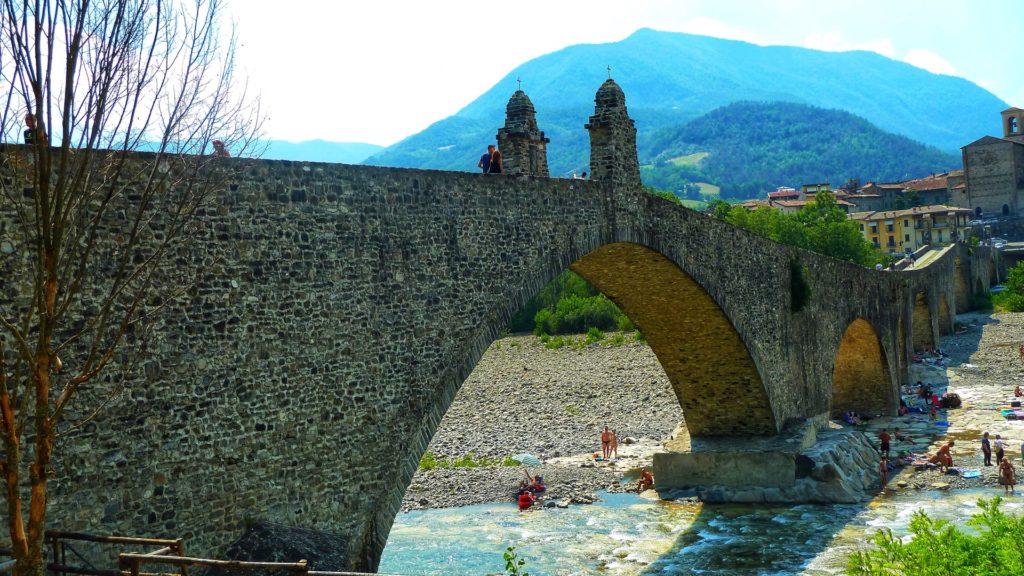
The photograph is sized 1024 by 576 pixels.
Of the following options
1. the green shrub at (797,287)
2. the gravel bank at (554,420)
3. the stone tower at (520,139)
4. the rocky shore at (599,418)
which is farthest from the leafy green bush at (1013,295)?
the stone tower at (520,139)

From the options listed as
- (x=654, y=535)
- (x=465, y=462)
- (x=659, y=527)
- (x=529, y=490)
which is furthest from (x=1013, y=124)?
(x=654, y=535)

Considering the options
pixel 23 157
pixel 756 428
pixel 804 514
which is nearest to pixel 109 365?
pixel 23 157

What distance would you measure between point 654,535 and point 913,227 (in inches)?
2791

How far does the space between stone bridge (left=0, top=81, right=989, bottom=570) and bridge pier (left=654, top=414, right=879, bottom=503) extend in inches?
273

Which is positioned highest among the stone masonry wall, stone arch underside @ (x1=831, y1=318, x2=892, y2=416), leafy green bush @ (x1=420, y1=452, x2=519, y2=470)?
the stone masonry wall

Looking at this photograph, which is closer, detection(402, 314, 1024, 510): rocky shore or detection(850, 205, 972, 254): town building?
detection(402, 314, 1024, 510): rocky shore

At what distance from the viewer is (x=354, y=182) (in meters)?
11.9

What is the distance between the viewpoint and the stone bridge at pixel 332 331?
977 cm

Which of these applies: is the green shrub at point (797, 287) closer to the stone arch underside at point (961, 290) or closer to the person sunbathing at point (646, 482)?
the person sunbathing at point (646, 482)

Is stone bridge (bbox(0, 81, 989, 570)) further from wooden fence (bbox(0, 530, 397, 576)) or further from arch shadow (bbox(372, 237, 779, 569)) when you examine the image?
arch shadow (bbox(372, 237, 779, 569))

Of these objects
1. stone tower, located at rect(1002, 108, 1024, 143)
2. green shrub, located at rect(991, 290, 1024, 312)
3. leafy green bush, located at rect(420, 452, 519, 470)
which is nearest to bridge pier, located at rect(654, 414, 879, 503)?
leafy green bush, located at rect(420, 452, 519, 470)

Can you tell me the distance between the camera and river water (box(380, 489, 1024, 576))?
59.9 ft

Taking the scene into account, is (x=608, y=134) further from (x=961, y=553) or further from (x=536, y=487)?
(x=536, y=487)

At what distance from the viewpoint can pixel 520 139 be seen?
1502 cm
